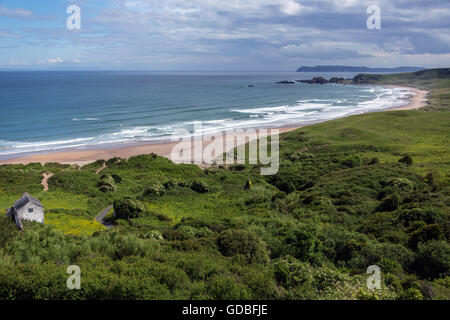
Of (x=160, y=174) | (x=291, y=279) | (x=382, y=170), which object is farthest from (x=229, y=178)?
(x=291, y=279)

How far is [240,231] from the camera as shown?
1700cm

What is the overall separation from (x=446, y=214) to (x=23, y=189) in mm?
37986

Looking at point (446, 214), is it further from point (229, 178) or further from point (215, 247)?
point (229, 178)

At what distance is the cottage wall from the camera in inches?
779

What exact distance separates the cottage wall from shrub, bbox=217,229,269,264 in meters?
12.6

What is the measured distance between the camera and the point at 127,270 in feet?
37.2

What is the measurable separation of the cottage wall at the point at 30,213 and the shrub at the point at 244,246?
1257 cm

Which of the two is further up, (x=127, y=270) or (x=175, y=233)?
(x=127, y=270)

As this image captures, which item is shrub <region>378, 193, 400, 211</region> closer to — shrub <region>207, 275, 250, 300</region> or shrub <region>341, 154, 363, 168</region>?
shrub <region>207, 275, 250, 300</region>

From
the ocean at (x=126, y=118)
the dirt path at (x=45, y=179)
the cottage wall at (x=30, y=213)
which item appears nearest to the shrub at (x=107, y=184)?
→ the dirt path at (x=45, y=179)

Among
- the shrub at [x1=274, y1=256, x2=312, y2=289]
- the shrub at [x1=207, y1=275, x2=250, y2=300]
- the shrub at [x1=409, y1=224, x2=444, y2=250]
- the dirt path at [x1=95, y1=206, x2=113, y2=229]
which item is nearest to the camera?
the shrub at [x1=207, y1=275, x2=250, y2=300]
